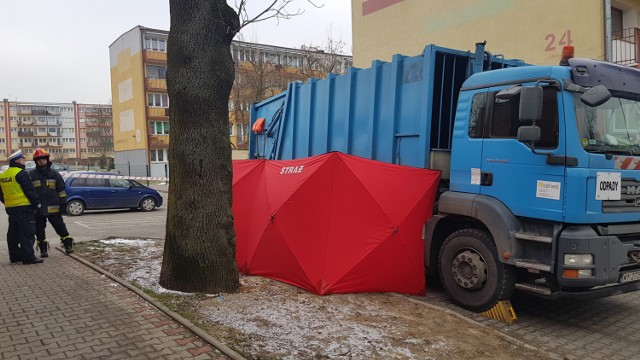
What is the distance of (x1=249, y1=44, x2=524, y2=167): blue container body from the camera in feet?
19.7

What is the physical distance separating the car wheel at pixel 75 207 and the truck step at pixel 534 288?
604 inches

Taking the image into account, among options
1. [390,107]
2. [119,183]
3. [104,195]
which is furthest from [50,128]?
[390,107]

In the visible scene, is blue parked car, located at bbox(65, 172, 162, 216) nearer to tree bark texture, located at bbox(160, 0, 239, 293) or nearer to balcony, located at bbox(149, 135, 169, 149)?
A: tree bark texture, located at bbox(160, 0, 239, 293)

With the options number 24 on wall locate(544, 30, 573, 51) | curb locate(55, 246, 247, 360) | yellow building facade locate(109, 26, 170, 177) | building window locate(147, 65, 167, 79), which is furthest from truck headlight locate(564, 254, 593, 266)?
building window locate(147, 65, 167, 79)

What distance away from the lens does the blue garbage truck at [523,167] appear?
4.54 m

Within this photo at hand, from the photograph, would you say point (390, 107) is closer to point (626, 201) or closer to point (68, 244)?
point (626, 201)

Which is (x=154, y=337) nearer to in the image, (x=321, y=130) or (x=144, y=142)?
(x=321, y=130)

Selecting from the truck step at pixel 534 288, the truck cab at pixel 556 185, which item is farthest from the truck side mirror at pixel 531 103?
the truck step at pixel 534 288

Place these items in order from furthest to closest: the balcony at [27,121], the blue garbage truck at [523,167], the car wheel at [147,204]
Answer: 1. the balcony at [27,121]
2. the car wheel at [147,204]
3. the blue garbage truck at [523,167]

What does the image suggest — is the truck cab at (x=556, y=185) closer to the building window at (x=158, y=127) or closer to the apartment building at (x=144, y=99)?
the apartment building at (x=144, y=99)

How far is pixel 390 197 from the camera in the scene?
584 cm

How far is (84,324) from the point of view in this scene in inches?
171

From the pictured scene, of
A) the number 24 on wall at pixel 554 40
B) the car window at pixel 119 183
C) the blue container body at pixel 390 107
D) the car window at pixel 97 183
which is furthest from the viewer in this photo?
the car window at pixel 119 183

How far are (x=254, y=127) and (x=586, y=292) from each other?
701 centimetres
